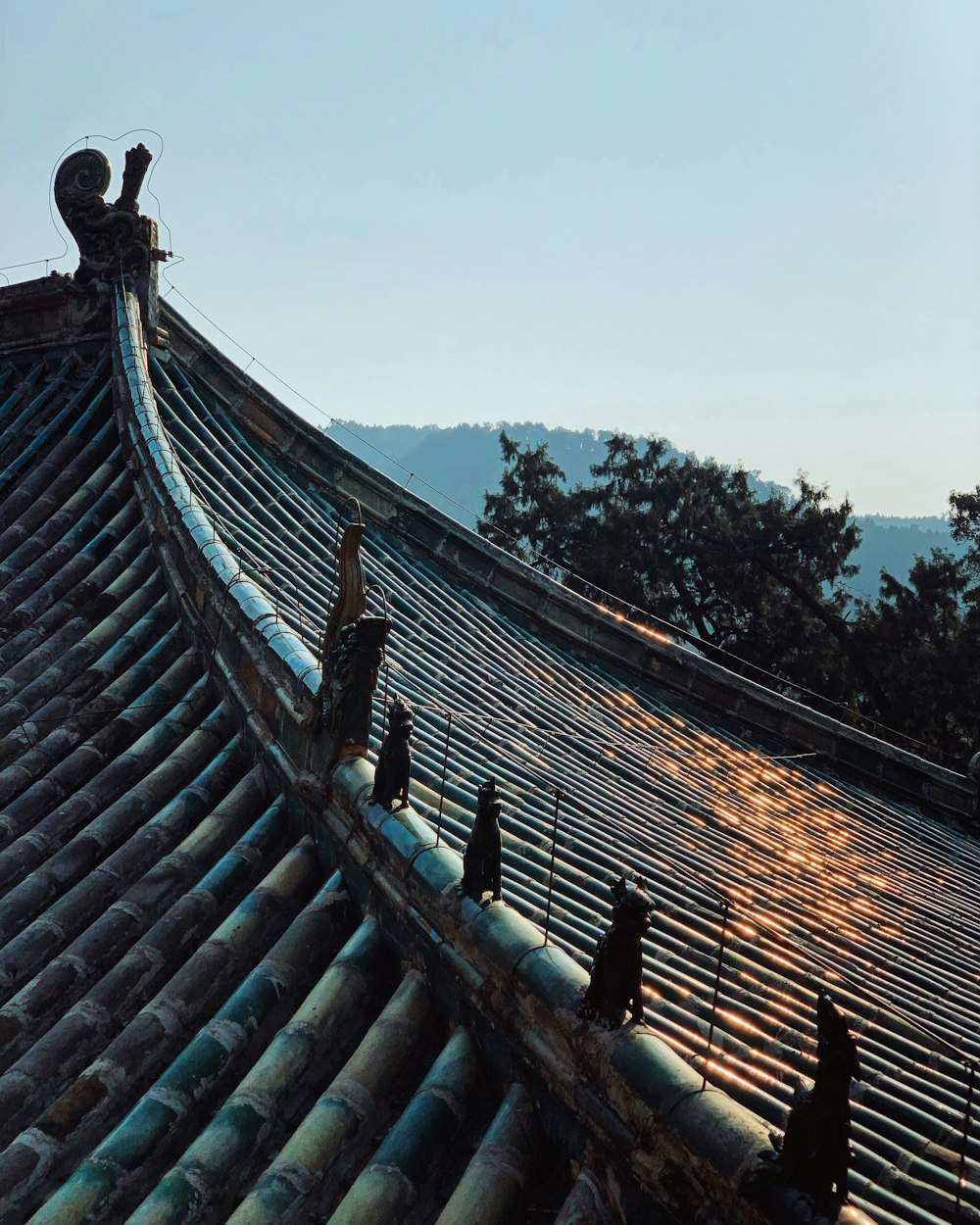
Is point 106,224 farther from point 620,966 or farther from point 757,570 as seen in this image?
point 757,570

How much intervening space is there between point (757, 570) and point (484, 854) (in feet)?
102

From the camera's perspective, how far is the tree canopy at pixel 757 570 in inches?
1261

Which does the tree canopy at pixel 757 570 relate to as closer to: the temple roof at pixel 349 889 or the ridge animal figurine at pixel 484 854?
the temple roof at pixel 349 889

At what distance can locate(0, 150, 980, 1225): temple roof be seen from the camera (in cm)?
473

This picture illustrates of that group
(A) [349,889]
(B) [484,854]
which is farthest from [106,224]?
(B) [484,854]

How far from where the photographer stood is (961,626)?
31688 millimetres

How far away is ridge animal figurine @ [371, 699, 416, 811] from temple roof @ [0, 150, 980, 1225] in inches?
5.2

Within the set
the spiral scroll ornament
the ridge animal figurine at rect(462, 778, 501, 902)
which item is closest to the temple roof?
the ridge animal figurine at rect(462, 778, 501, 902)

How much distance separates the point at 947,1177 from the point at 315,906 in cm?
349

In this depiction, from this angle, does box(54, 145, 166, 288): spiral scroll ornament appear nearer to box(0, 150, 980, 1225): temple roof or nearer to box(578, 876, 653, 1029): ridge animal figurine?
box(0, 150, 980, 1225): temple roof

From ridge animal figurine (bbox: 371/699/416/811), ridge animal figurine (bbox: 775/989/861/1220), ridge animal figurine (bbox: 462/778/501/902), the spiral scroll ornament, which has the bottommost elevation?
ridge animal figurine (bbox: 775/989/861/1220)

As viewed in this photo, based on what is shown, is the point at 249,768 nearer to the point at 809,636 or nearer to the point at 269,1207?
the point at 269,1207

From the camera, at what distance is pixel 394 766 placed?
247 inches

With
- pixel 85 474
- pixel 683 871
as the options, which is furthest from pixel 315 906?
pixel 85 474
